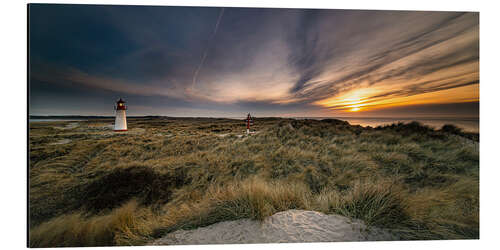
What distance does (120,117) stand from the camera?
1939 millimetres

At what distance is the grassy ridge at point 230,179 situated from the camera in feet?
4.22

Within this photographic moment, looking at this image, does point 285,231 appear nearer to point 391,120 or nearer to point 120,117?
point 391,120

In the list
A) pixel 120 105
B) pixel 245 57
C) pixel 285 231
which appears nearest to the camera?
pixel 285 231

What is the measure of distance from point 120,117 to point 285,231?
2366 mm

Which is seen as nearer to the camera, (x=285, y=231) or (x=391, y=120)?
(x=285, y=231)

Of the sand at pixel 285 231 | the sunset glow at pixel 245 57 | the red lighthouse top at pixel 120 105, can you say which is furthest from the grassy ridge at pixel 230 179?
the sunset glow at pixel 245 57

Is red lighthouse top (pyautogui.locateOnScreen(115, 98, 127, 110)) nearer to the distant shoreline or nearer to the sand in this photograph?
the distant shoreline

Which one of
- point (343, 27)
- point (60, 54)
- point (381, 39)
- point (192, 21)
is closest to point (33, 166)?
point (60, 54)

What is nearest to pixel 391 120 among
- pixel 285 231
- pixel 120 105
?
pixel 285 231

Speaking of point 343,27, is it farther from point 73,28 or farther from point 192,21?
point 73,28

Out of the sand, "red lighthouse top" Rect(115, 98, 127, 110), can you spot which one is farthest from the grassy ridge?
"red lighthouse top" Rect(115, 98, 127, 110)

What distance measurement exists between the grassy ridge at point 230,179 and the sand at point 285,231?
6cm

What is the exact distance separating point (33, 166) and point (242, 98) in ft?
8.11

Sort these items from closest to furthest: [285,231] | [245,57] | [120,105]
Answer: [285,231], [120,105], [245,57]
